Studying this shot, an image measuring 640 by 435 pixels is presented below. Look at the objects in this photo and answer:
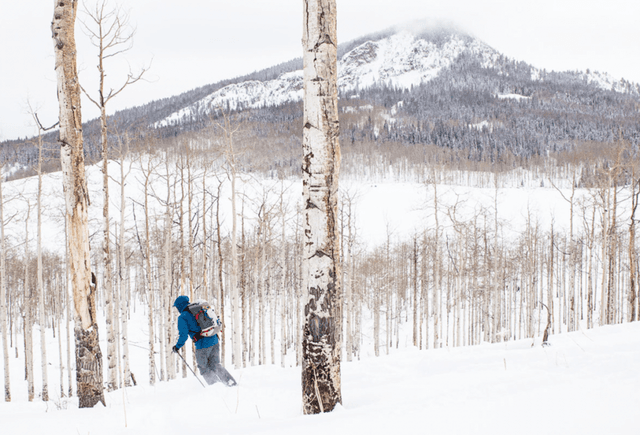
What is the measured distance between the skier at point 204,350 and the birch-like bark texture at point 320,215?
2595 millimetres

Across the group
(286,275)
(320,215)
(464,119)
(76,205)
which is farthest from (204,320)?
(464,119)

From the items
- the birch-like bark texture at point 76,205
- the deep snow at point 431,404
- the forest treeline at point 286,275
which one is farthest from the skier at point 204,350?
the forest treeline at point 286,275

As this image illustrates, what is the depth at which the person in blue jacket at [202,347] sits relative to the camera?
5.30 meters

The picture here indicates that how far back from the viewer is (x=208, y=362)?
17.8 ft

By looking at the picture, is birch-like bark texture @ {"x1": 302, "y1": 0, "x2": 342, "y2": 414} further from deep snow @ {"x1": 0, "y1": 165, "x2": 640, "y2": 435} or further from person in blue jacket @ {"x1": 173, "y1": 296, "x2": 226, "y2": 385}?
person in blue jacket @ {"x1": 173, "y1": 296, "x2": 226, "y2": 385}

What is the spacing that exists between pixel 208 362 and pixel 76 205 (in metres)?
2.88

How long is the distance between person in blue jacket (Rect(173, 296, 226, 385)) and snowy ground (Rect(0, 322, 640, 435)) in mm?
714

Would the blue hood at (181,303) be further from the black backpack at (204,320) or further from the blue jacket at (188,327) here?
the black backpack at (204,320)

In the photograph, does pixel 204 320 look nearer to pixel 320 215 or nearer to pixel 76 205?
pixel 76 205

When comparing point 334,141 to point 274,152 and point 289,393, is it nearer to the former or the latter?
point 289,393

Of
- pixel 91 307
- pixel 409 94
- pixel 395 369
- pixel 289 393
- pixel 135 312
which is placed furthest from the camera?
pixel 409 94

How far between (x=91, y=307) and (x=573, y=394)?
542 cm

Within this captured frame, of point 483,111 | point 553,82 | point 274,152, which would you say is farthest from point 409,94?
point 274,152

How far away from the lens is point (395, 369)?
5527mm
